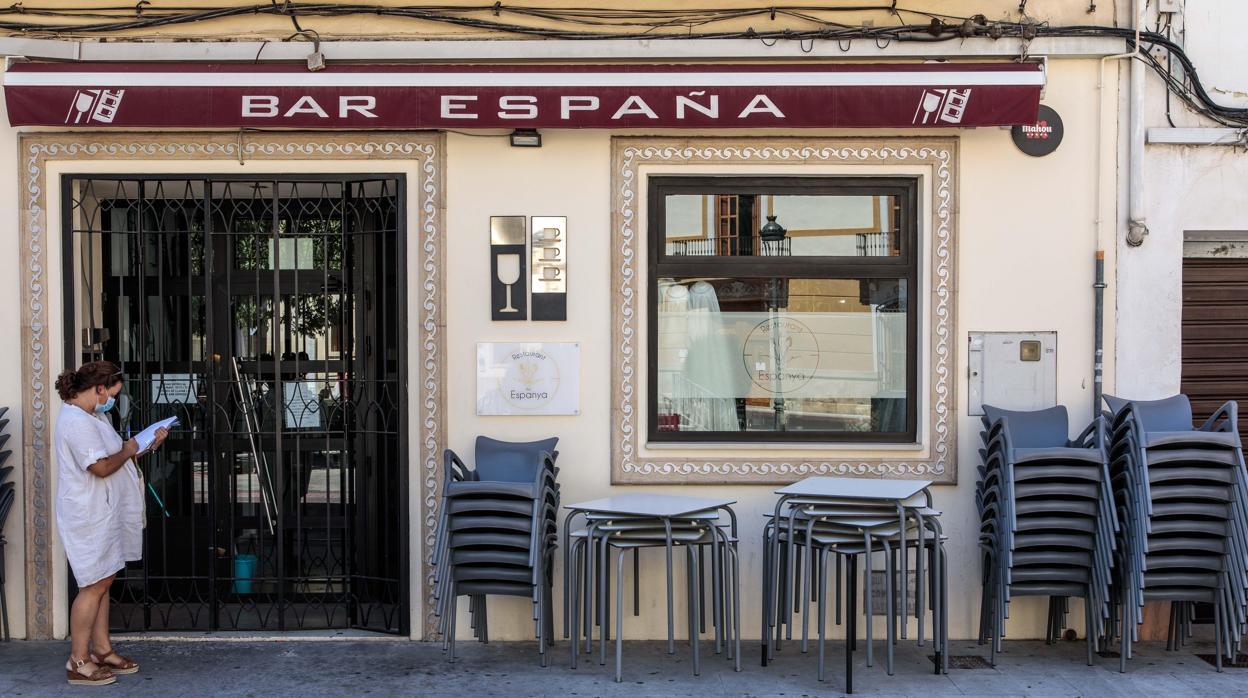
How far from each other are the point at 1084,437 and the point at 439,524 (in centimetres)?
358

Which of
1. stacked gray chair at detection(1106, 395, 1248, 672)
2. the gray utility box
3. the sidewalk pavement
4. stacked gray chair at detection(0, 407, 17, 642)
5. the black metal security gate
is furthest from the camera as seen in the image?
the black metal security gate

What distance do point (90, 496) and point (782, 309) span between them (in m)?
3.86

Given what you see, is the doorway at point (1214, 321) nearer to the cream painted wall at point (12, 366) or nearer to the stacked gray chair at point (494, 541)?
the stacked gray chair at point (494, 541)

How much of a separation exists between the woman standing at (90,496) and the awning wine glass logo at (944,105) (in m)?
4.32

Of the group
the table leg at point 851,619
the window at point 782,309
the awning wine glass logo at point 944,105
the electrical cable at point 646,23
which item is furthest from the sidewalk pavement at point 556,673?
the electrical cable at point 646,23

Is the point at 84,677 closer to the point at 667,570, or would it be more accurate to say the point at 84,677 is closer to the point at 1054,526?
the point at 667,570

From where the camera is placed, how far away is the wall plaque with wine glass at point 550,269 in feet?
20.9

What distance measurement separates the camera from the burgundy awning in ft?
19.9

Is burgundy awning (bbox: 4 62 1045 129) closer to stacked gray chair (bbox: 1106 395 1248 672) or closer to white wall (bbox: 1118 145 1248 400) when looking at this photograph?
white wall (bbox: 1118 145 1248 400)

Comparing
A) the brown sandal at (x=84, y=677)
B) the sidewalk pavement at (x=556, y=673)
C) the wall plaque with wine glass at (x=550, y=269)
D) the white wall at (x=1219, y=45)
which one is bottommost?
the sidewalk pavement at (x=556, y=673)

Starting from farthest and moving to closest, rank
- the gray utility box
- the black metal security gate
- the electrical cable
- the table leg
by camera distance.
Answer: the black metal security gate < the gray utility box < the electrical cable < the table leg

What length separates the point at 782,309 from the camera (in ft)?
21.8

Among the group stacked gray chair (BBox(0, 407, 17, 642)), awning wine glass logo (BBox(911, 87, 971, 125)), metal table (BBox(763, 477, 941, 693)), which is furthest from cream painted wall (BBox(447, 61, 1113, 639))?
stacked gray chair (BBox(0, 407, 17, 642))

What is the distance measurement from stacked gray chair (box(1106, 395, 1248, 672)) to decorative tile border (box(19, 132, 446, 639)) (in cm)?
373
